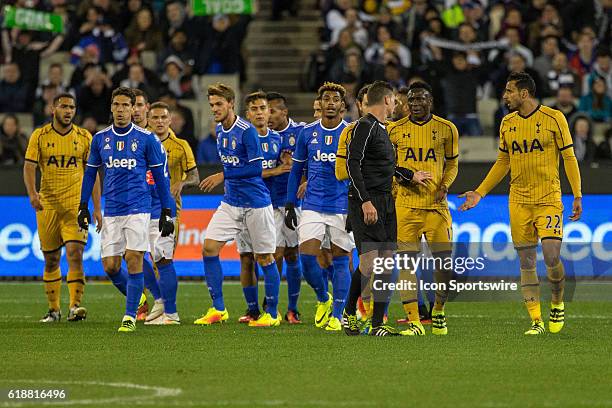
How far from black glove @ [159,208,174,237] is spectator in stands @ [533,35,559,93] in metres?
11.6

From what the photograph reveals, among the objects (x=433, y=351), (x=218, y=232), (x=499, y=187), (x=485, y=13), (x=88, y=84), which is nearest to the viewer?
(x=433, y=351)

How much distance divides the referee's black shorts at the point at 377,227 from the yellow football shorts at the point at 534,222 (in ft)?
4.41

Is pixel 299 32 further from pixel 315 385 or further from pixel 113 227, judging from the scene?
pixel 315 385

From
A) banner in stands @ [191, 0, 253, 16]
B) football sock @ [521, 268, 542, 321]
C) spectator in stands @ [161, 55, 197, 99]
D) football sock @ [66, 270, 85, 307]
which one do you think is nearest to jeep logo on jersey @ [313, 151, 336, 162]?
football sock @ [521, 268, 542, 321]

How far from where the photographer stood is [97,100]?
23938 mm

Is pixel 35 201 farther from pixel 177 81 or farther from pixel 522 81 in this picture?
pixel 177 81

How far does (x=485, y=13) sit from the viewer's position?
85.5ft

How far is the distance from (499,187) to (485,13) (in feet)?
24.0

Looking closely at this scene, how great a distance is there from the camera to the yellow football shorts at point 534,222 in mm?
13047

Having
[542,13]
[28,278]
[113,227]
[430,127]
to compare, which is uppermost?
[542,13]

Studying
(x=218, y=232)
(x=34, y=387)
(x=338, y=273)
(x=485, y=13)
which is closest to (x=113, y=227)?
(x=218, y=232)

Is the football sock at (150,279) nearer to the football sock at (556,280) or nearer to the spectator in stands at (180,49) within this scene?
the football sock at (556,280)

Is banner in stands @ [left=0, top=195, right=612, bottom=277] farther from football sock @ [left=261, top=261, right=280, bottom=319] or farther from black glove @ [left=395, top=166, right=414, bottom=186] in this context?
black glove @ [left=395, top=166, right=414, bottom=186]

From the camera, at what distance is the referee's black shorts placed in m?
12.5
